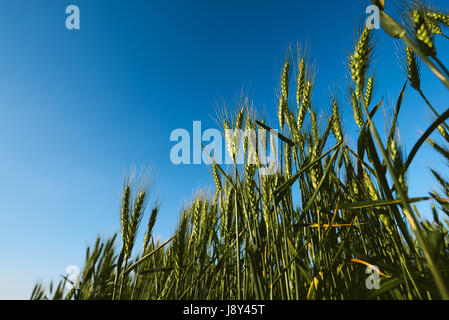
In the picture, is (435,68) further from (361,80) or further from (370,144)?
(361,80)

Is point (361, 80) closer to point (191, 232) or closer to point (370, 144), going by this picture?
point (370, 144)

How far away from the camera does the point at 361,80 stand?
1.02 meters

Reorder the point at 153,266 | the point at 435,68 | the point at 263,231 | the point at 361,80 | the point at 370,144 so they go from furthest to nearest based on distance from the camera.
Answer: the point at 153,266, the point at 263,231, the point at 361,80, the point at 370,144, the point at 435,68

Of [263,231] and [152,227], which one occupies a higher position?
[152,227]

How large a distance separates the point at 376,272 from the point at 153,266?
1.68m

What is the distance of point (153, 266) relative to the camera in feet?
6.33

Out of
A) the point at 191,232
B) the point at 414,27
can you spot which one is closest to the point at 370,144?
the point at 414,27

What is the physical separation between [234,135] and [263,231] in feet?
2.01
